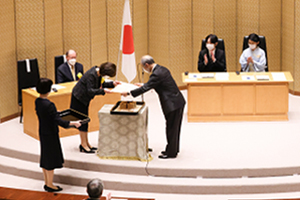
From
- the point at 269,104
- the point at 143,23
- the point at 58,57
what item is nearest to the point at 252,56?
the point at 269,104

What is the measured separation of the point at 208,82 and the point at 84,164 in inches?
107

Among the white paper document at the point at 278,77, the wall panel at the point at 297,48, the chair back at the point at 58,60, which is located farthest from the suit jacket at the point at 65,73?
the wall panel at the point at 297,48

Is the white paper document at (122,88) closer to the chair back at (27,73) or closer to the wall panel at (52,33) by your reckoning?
the chair back at (27,73)

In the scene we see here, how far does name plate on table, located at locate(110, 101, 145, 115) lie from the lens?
6.95m

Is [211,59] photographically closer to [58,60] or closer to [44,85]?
[58,60]

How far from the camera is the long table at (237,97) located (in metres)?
8.77

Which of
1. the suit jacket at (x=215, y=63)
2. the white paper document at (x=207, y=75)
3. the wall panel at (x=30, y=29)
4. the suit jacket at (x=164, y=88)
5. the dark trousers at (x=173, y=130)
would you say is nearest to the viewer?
the suit jacket at (x=164, y=88)

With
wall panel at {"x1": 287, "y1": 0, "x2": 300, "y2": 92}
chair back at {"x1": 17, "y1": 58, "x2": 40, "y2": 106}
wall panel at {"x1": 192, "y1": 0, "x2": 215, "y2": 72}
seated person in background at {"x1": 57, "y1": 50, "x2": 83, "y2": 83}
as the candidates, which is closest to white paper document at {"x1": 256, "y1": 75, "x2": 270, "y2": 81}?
wall panel at {"x1": 287, "y1": 0, "x2": 300, "y2": 92}

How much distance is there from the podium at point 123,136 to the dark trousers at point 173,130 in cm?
30

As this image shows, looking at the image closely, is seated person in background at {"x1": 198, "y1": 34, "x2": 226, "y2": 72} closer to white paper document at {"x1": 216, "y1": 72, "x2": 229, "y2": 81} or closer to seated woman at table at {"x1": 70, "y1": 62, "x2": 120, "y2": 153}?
white paper document at {"x1": 216, "y1": 72, "x2": 229, "y2": 81}

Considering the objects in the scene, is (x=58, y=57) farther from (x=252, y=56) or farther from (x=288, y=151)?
(x=288, y=151)

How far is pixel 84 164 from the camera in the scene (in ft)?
23.4

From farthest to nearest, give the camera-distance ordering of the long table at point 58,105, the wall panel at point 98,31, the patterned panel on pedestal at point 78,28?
the wall panel at point 98,31, the patterned panel on pedestal at point 78,28, the long table at point 58,105

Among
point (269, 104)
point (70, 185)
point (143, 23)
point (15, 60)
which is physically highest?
point (143, 23)
